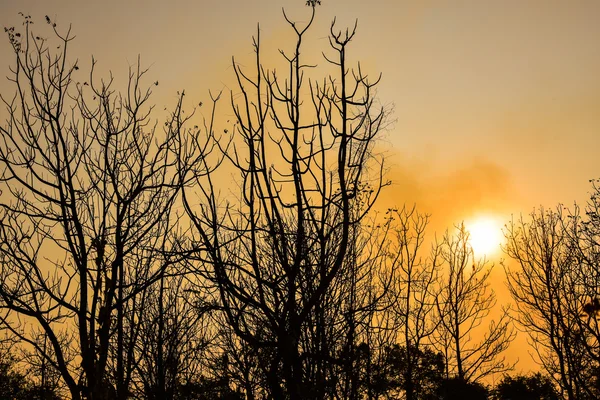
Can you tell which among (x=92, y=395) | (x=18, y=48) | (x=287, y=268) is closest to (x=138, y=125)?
(x=18, y=48)

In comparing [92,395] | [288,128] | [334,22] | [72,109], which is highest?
[72,109]

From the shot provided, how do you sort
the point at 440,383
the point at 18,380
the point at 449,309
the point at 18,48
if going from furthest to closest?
the point at 18,380 < the point at 440,383 < the point at 449,309 < the point at 18,48

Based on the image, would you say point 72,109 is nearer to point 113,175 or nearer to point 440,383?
point 113,175

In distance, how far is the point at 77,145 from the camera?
26.8 ft

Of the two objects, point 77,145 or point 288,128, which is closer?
point 288,128

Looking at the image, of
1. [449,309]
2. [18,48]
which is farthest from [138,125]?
[449,309]

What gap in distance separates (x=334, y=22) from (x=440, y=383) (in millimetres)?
22167

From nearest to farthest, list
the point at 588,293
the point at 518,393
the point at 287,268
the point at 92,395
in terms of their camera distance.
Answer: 1. the point at 287,268
2. the point at 92,395
3. the point at 588,293
4. the point at 518,393

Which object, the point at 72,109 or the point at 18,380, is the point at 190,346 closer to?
the point at 72,109

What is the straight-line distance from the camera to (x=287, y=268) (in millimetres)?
4512

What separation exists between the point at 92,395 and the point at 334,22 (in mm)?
4834

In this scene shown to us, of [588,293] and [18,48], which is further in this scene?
[588,293]

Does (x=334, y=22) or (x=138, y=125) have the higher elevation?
(x=138, y=125)

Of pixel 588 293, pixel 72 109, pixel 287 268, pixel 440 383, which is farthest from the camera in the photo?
pixel 440 383
